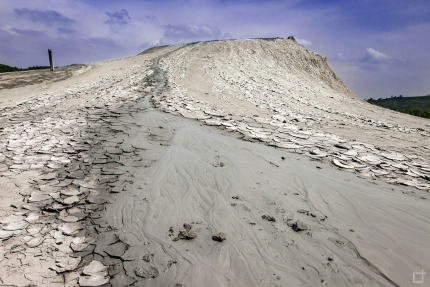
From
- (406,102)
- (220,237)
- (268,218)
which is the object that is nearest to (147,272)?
(220,237)

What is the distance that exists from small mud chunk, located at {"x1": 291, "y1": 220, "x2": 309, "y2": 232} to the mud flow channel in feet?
0.04

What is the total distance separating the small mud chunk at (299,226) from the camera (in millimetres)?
2910

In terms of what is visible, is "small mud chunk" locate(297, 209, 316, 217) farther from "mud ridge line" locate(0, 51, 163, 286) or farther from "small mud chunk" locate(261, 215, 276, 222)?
"mud ridge line" locate(0, 51, 163, 286)

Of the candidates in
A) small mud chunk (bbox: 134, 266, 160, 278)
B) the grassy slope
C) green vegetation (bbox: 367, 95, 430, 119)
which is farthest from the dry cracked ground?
the grassy slope

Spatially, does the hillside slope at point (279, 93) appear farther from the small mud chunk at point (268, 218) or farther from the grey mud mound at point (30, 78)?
the grey mud mound at point (30, 78)

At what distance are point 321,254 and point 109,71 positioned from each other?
48.2 feet

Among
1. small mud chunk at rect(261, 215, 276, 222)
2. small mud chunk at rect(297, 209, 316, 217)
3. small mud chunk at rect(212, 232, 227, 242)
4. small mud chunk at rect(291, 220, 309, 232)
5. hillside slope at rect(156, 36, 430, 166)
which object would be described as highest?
hillside slope at rect(156, 36, 430, 166)

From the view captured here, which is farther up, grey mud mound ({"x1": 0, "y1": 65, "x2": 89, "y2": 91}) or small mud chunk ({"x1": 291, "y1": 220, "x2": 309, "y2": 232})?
grey mud mound ({"x1": 0, "y1": 65, "x2": 89, "y2": 91})

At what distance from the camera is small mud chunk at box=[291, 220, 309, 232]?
291 centimetres

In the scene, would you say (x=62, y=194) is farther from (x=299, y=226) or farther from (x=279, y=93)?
(x=279, y=93)

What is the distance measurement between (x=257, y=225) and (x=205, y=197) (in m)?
0.95

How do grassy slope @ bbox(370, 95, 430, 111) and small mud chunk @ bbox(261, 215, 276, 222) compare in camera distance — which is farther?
grassy slope @ bbox(370, 95, 430, 111)

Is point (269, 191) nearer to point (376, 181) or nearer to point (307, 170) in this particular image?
point (307, 170)

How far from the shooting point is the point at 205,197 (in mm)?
3584
